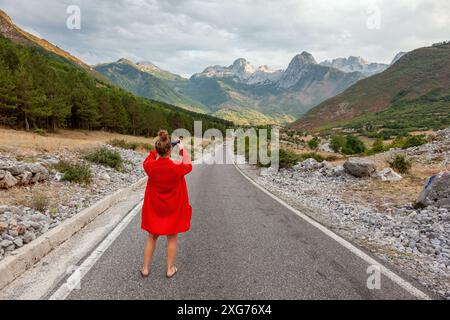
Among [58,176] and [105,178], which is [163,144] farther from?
[105,178]

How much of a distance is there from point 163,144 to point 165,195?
2.38 ft

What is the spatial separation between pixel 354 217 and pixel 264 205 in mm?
2539

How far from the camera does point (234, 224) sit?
6.97 meters

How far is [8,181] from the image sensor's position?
26.6 ft

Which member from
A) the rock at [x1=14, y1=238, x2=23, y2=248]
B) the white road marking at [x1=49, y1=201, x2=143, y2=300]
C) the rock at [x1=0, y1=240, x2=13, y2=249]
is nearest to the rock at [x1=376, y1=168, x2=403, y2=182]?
the white road marking at [x1=49, y1=201, x2=143, y2=300]

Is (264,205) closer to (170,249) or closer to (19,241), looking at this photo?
(170,249)

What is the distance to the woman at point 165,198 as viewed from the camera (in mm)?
4102

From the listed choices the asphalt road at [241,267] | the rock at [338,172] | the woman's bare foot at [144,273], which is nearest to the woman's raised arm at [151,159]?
the woman's bare foot at [144,273]

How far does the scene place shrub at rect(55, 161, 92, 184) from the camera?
10.3 metres

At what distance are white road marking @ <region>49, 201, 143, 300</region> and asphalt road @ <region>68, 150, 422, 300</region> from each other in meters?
0.10

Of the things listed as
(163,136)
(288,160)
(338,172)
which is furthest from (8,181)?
(288,160)

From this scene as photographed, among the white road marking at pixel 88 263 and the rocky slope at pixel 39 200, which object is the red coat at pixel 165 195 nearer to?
the white road marking at pixel 88 263

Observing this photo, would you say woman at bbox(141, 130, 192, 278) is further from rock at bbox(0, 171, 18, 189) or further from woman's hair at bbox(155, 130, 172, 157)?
rock at bbox(0, 171, 18, 189)

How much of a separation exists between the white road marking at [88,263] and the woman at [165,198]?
0.86m
